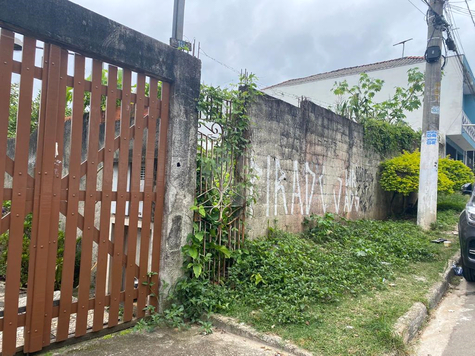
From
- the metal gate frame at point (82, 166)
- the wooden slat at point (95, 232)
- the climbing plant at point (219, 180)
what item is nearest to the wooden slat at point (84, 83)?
the metal gate frame at point (82, 166)

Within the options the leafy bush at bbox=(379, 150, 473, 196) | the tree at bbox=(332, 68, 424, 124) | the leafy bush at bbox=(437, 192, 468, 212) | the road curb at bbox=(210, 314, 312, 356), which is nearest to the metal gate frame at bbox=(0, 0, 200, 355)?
the road curb at bbox=(210, 314, 312, 356)

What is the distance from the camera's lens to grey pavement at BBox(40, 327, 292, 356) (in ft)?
9.32

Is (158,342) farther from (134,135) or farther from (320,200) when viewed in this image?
(320,200)

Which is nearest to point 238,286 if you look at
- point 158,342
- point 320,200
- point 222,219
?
point 222,219

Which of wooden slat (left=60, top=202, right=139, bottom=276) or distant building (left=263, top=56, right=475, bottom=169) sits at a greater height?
distant building (left=263, top=56, right=475, bottom=169)

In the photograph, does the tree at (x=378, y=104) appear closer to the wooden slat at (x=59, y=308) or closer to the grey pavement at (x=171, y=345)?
the grey pavement at (x=171, y=345)

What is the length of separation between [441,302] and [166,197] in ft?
11.8

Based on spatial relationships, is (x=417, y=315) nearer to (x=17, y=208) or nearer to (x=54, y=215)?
(x=54, y=215)

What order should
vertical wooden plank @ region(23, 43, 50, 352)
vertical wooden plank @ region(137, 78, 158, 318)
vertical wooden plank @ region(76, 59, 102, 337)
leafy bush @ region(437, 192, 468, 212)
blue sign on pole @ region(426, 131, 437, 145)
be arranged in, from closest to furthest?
vertical wooden plank @ region(23, 43, 50, 352) → vertical wooden plank @ region(76, 59, 102, 337) → vertical wooden plank @ region(137, 78, 158, 318) → blue sign on pole @ region(426, 131, 437, 145) → leafy bush @ region(437, 192, 468, 212)

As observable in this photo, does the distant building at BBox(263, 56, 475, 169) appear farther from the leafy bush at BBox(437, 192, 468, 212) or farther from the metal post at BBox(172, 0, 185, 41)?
the metal post at BBox(172, 0, 185, 41)

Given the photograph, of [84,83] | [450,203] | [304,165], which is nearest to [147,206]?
[84,83]

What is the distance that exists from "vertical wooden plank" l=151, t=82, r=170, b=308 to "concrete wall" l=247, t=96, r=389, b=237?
4.80 ft

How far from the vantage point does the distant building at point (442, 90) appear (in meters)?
14.5

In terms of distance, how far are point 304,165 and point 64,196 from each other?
→ 4353 mm
